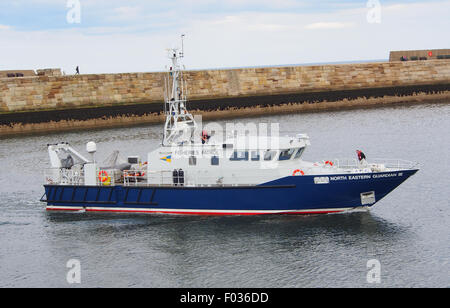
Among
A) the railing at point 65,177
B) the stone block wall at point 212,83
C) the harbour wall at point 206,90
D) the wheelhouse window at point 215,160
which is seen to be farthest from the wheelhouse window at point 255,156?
the stone block wall at point 212,83

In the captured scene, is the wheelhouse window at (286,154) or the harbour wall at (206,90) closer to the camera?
the wheelhouse window at (286,154)

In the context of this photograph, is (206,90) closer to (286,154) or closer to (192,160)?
(192,160)

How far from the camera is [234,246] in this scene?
20.8 meters

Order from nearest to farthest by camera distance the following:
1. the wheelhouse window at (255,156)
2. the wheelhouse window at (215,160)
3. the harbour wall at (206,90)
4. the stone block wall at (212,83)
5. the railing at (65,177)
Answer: the wheelhouse window at (255,156)
the wheelhouse window at (215,160)
the railing at (65,177)
the harbour wall at (206,90)
the stone block wall at (212,83)

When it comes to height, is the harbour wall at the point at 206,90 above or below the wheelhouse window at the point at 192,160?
above

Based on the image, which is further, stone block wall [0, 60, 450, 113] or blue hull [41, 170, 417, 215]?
stone block wall [0, 60, 450, 113]

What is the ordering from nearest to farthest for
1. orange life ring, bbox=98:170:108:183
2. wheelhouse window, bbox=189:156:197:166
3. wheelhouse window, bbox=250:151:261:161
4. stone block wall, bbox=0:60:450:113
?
wheelhouse window, bbox=250:151:261:161 → wheelhouse window, bbox=189:156:197:166 → orange life ring, bbox=98:170:108:183 → stone block wall, bbox=0:60:450:113

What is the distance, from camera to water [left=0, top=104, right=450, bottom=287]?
1844 cm

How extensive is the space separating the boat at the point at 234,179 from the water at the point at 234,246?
1.87 ft

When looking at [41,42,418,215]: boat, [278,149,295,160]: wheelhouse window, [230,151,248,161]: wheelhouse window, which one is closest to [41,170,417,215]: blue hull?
[41,42,418,215]: boat

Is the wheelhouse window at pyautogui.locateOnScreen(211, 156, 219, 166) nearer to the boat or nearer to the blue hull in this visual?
the boat

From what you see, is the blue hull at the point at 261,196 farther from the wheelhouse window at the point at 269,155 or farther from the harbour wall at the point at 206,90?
the harbour wall at the point at 206,90

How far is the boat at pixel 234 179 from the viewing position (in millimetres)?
22875
